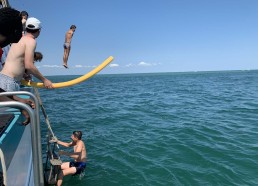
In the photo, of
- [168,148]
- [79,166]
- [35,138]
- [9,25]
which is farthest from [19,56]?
[168,148]

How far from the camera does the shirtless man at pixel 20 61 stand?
3602 millimetres

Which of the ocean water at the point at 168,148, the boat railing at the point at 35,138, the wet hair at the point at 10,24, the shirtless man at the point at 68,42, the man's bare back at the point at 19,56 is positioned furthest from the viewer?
the ocean water at the point at 168,148

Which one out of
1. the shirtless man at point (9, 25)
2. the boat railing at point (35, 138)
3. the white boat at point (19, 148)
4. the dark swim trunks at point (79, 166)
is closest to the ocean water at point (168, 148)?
the dark swim trunks at point (79, 166)

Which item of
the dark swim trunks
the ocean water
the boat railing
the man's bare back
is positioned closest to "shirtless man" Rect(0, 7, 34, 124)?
the boat railing

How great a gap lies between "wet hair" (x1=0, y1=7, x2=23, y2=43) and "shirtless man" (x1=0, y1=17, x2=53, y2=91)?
1223 mm

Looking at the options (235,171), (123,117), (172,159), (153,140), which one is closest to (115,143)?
(153,140)

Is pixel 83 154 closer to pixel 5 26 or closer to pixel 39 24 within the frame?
pixel 39 24

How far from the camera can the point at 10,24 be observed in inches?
91.0

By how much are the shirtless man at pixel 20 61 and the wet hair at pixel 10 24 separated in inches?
48.1

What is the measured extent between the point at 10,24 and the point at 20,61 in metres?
1.48

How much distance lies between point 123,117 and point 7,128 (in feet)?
52.4

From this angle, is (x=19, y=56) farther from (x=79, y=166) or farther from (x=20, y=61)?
(x=79, y=166)

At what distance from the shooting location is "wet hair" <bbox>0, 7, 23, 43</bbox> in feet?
7.48

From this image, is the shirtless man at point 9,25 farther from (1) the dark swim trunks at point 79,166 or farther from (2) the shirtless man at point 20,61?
(1) the dark swim trunks at point 79,166
